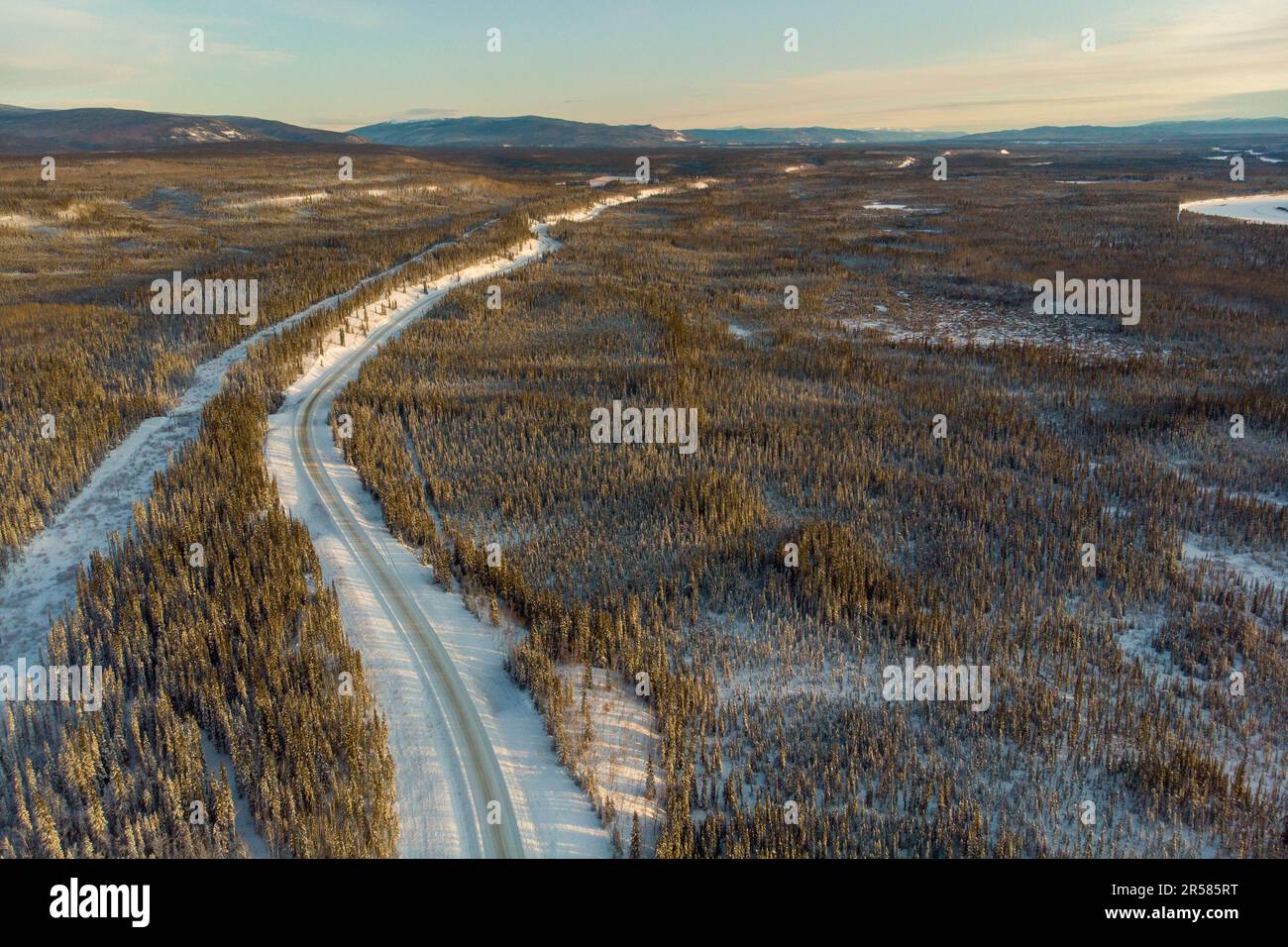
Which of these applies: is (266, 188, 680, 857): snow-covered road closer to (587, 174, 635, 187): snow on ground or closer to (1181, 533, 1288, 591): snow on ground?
(1181, 533, 1288, 591): snow on ground

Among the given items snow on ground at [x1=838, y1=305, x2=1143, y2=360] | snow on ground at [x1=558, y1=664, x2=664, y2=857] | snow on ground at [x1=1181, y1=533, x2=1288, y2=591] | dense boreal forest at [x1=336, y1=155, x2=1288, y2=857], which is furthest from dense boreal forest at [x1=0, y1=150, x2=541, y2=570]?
snow on ground at [x1=838, y1=305, x2=1143, y2=360]

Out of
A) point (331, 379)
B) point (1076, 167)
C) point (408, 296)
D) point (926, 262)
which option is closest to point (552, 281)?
point (408, 296)

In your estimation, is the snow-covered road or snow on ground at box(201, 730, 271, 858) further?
the snow-covered road

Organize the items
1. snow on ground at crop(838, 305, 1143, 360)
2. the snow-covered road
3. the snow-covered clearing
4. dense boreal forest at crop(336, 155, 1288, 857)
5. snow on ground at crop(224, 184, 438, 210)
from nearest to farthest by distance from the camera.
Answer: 1. the snow-covered road
2. the snow-covered clearing
3. dense boreal forest at crop(336, 155, 1288, 857)
4. snow on ground at crop(838, 305, 1143, 360)
5. snow on ground at crop(224, 184, 438, 210)

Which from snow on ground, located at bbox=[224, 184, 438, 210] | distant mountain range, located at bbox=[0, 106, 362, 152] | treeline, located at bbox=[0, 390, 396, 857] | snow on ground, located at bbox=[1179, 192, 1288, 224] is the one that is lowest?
treeline, located at bbox=[0, 390, 396, 857]

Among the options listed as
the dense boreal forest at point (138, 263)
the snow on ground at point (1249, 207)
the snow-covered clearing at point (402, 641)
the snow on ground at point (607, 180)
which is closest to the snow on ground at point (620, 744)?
the snow-covered clearing at point (402, 641)

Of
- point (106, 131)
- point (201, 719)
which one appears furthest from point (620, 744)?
point (106, 131)

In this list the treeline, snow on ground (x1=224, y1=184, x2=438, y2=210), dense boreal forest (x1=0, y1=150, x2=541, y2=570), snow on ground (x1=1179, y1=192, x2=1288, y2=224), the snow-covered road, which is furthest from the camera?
snow on ground (x1=224, y1=184, x2=438, y2=210)

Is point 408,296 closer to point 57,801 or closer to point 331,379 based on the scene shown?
point 331,379
